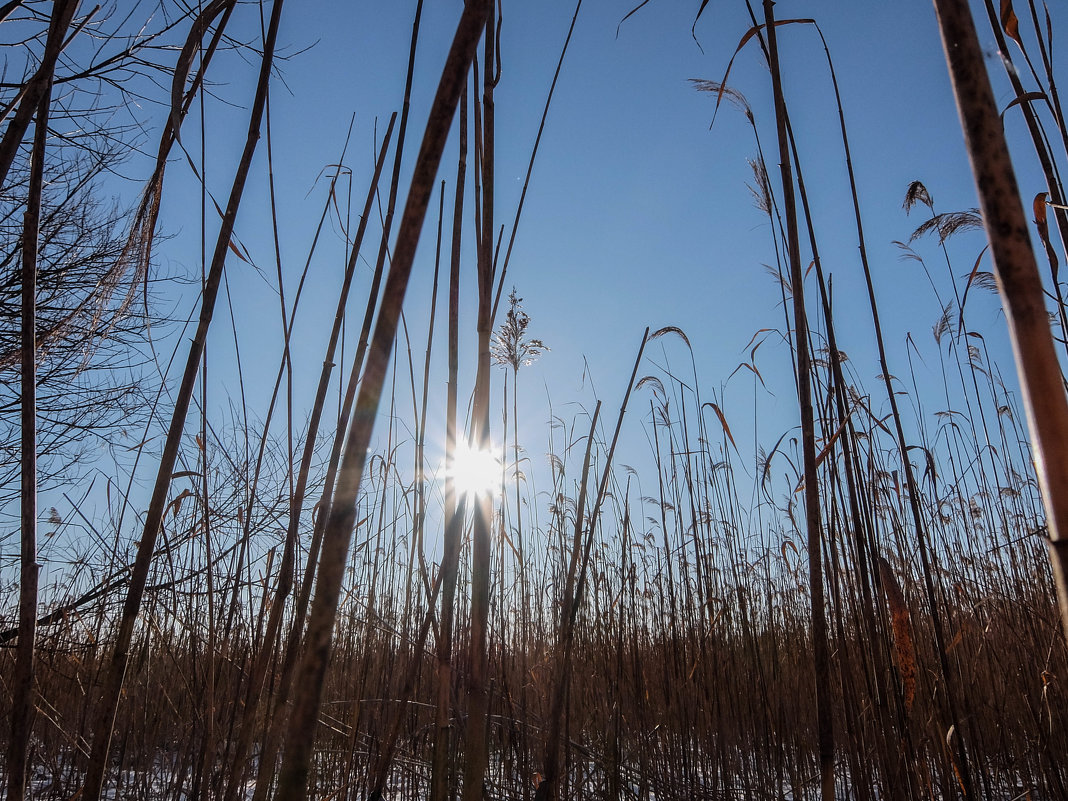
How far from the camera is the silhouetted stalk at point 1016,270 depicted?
0.79 feet

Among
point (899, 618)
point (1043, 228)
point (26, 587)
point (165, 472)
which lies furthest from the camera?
point (1043, 228)

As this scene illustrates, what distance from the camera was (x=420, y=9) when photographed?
78 cm

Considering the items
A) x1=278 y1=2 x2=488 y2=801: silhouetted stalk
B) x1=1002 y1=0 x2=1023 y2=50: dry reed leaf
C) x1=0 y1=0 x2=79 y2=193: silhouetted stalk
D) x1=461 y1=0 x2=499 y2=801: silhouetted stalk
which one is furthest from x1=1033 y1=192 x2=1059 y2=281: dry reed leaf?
x1=0 y1=0 x2=79 y2=193: silhouetted stalk

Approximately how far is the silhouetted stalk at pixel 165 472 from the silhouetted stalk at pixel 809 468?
2.16 ft

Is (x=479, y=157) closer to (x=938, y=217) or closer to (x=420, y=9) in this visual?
(x=420, y=9)

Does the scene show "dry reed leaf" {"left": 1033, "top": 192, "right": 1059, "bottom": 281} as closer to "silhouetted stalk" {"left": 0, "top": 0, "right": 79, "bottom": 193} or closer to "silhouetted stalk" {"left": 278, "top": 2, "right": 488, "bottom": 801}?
"silhouetted stalk" {"left": 278, "top": 2, "right": 488, "bottom": 801}

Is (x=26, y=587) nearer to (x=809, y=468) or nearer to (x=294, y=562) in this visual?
(x=294, y=562)

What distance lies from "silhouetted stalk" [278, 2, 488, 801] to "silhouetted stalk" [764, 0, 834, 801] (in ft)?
2.15

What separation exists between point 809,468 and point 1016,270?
59cm

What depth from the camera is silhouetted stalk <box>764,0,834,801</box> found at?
0.78 metres

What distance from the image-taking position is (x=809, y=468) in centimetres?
81

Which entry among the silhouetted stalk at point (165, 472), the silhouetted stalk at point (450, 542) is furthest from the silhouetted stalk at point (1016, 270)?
the silhouetted stalk at point (165, 472)

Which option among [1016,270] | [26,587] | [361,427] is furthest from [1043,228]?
[26,587]

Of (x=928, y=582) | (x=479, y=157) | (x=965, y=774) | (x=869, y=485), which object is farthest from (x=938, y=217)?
(x=479, y=157)
